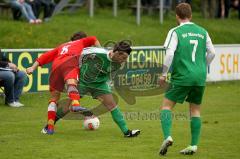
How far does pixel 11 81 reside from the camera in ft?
55.1

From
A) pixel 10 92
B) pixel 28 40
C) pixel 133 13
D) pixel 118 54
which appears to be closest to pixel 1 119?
pixel 10 92

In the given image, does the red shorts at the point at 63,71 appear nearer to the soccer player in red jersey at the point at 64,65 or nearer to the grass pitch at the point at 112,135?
the soccer player in red jersey at the point at 64,65

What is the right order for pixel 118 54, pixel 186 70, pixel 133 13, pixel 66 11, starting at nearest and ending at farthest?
pixel 186 70, pixel 118 54, pixel 66 11, pixel 133 13

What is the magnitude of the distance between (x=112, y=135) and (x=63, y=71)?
134 centimetres

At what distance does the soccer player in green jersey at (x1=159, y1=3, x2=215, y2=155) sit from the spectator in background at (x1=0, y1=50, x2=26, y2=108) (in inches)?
270

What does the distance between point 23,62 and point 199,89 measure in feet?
28.6

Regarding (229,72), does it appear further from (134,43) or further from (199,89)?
(199,89)

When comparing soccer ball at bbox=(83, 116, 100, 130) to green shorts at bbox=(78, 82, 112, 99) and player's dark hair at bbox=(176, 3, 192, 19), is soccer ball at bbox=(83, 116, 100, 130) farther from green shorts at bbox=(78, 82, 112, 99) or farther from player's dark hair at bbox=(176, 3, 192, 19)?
player's dark hair at bbox=(176, 3, 192, 19)

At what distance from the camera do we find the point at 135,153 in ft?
35.4

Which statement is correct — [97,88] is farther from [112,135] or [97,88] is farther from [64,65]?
[112,135]

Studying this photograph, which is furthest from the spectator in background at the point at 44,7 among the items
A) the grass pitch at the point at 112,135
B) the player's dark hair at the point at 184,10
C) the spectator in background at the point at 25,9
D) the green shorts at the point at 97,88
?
the player's dark hair at the point at 184,10

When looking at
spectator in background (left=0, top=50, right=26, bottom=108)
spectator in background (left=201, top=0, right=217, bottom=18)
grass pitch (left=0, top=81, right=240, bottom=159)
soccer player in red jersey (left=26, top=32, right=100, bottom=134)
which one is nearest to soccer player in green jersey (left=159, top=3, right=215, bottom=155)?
grass pitch (left=0, top=81, right=240, bottom=159)

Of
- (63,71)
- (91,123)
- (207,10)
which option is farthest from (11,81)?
(207,10)

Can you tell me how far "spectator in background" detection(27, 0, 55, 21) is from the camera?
24.8 meters
